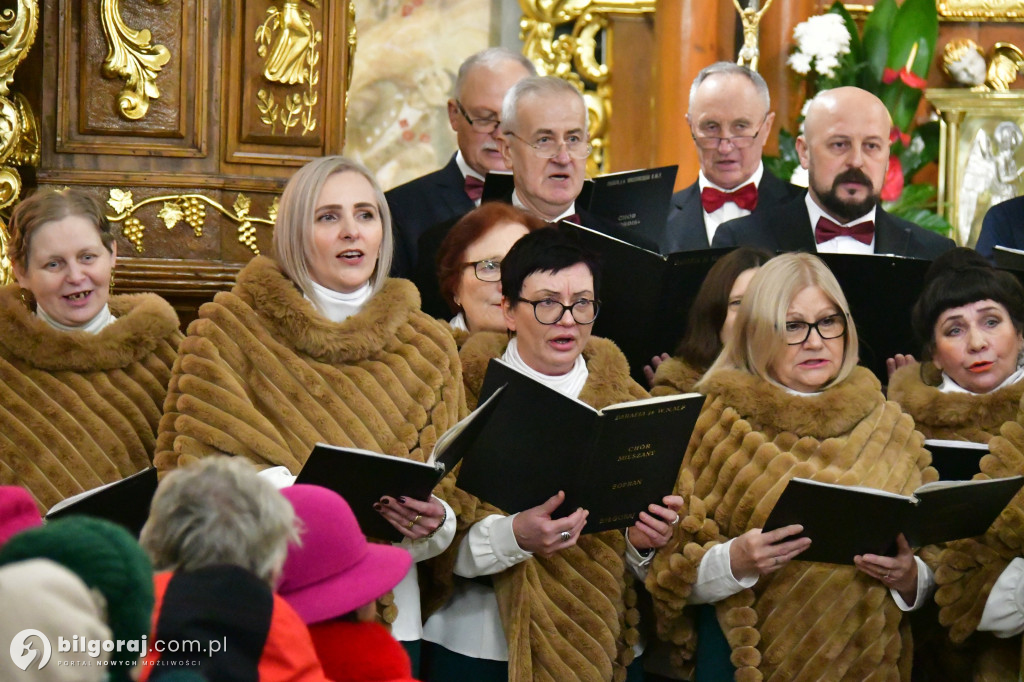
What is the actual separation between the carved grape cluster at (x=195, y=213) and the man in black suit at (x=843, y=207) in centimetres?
176

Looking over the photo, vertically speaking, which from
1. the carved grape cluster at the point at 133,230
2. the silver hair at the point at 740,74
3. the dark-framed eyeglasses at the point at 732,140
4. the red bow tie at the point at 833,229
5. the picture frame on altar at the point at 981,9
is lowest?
the carved grape cluster at the point at 133,230

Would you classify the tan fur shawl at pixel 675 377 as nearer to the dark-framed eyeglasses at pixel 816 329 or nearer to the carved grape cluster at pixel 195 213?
the dark-framed eyeglasses at pixel 816 329

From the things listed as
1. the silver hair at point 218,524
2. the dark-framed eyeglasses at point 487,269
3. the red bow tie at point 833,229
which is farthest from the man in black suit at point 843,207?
the silver hair at point 218,524

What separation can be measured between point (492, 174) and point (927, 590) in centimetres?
178

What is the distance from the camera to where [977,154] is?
20.8ft

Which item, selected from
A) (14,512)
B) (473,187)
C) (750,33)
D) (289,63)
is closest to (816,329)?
(473,187)

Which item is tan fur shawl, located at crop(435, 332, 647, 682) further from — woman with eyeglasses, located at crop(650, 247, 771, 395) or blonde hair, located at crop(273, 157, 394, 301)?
blonde hair, located at crop(273, 157, 394, 301)

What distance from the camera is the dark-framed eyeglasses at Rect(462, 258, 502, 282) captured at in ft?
12.1

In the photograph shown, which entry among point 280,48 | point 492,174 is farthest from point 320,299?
point 280,48

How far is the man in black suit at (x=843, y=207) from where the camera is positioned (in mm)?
4461

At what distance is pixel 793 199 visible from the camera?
15.2 feet

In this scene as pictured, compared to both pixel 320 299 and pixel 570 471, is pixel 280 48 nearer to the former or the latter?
pixel 320 299

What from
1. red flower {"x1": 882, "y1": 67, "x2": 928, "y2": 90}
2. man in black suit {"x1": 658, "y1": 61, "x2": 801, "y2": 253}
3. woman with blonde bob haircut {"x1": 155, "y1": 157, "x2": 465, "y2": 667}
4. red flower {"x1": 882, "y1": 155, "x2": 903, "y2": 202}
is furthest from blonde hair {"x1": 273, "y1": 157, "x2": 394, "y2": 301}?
red flower {"x1": 882, "y1": 67, "x2": 928, "y2": 90}

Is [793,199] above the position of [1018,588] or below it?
above
